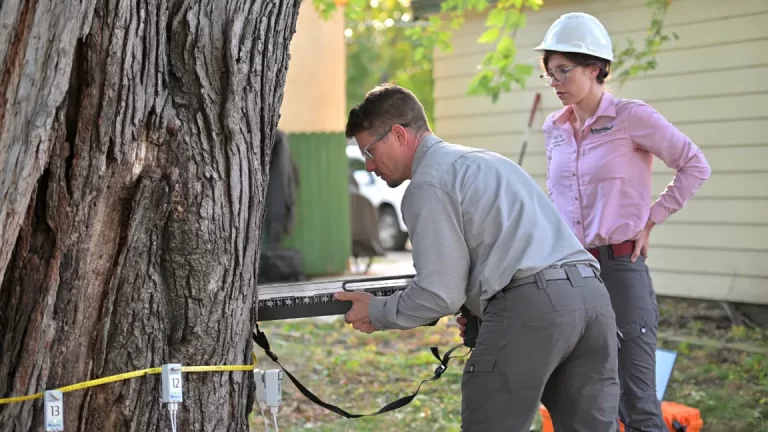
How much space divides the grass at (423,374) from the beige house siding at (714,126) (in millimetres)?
404

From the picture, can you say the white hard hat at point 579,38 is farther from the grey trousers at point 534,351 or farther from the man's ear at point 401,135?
the grey trousers at point 534,351

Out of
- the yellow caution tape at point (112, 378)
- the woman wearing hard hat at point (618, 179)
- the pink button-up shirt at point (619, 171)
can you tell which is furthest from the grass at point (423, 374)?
the yellow caution tape at point (112, 378)

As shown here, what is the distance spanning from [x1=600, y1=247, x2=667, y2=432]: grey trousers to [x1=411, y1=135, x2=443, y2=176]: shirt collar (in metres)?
1.34

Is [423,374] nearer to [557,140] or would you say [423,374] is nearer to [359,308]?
[557,140]

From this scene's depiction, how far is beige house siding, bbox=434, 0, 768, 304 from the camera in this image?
28.1 ft

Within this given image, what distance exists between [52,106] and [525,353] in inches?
66.9

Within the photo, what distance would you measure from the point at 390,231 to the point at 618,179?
14.7 meters

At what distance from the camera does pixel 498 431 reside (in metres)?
3.35

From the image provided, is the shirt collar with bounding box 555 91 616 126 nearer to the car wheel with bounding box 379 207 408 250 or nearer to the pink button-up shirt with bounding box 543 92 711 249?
the pink button-up shirt with bounding box 543 92 711 249

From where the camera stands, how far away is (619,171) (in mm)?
4484

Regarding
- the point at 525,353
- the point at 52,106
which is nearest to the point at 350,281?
the point at 525,353

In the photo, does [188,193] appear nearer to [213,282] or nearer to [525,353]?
[213,282]

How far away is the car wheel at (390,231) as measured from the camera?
18938 millimetres

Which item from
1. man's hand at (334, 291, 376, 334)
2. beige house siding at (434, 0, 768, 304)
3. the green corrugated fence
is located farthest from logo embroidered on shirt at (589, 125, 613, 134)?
the green corrugated fence
